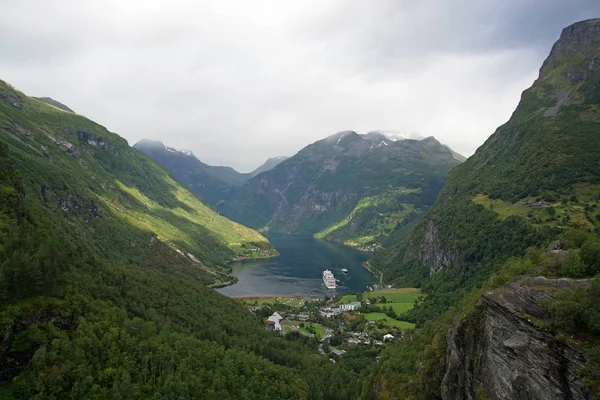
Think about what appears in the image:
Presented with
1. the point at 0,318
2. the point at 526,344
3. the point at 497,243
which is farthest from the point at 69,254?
the point at 497,243

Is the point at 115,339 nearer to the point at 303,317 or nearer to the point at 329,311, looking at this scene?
the point at 303,317

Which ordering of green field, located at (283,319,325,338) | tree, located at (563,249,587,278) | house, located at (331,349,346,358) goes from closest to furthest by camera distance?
tree, located at (563,249,587,278) < house, located at (331,349,346,358) < green field, located at (283,319,325,338)

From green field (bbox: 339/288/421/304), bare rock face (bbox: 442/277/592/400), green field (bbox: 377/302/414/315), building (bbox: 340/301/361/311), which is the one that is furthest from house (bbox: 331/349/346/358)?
bare rock face (bbox: 442/277/592/400)

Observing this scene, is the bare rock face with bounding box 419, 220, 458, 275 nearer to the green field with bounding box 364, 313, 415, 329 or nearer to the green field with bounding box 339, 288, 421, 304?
the green field with bounding box 339, 288, 421, 304

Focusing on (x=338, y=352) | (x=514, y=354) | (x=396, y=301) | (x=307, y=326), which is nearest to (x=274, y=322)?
(x=307, y=326)

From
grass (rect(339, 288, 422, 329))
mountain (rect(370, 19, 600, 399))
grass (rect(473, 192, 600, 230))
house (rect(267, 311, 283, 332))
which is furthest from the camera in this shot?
grass (rect(339, 288, 422, 329))

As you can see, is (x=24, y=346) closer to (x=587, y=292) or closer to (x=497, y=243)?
(x=587, y=292)
